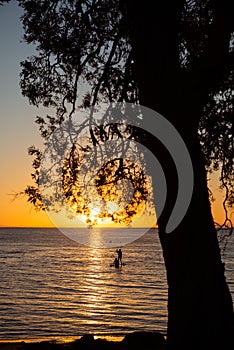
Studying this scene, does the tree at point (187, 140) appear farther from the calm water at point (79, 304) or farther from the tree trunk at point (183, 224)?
the calm water at point (79, 304)

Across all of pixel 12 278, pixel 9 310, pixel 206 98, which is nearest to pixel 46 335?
pixel 9 310

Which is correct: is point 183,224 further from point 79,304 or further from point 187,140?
point 79,304

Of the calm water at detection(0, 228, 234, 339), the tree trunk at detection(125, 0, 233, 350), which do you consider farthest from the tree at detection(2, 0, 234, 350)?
the calm water at detection(0, 228, 234, 339)

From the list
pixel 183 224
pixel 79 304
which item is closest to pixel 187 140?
pixel 183 224

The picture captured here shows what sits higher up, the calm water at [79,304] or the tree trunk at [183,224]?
the tree trunk at [183,224]

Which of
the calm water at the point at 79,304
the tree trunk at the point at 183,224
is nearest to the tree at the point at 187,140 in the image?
the tree trunk at the point at 183,224

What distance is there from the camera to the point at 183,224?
8.20 meters

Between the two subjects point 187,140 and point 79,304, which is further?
point 79,304

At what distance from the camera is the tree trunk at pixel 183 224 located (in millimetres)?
8086

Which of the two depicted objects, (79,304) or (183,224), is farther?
(79,304)

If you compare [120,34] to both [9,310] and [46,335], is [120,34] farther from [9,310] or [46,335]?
[9,310]

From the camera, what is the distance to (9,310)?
40.0 m

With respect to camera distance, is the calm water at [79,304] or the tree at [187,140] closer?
the tree at [187,140]

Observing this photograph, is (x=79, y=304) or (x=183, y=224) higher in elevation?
(x=183, y=224)
